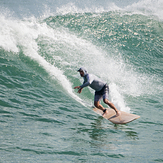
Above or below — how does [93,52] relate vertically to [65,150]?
above

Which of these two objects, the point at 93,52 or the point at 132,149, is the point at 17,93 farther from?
the point at 93,52

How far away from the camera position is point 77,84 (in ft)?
34.0

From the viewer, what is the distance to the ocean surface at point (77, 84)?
491 cm

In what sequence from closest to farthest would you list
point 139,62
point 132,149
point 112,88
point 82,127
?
point 132,149
point 82,127
point 112,88
point 139,62

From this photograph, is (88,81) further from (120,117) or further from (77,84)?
(77,84)

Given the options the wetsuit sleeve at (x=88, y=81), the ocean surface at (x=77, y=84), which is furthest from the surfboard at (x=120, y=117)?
the wetsuit sleeve at (x=88, y=81)

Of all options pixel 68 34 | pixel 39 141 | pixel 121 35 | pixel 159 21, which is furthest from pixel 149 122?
pixel 159 21

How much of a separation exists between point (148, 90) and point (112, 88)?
190 cm

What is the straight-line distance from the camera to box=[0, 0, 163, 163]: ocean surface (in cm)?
491

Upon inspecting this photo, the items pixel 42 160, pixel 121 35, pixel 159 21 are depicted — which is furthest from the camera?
pixel 159 21

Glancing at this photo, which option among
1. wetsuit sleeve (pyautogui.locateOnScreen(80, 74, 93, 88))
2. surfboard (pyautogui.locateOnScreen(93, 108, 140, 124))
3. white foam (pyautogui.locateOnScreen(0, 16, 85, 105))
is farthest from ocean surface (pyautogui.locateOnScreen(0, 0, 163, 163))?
wetsuit sleeve (pyautogui.locateOnScreen(80, 74, 93, 88))

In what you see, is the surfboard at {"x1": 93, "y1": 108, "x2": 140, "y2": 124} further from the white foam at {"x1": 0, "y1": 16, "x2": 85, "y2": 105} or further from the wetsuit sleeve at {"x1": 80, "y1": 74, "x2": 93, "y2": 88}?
the white foam at {"x1": 0, "y1": 16, "x2": 85, "y2": 105}

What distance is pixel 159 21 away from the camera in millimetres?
20422

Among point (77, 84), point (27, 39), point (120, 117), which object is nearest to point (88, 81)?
point (120, 117)
